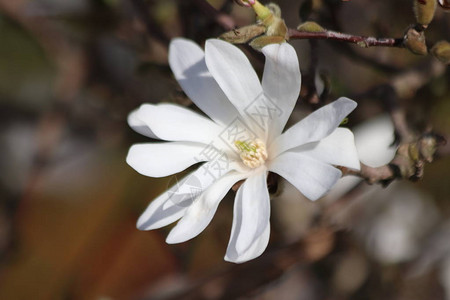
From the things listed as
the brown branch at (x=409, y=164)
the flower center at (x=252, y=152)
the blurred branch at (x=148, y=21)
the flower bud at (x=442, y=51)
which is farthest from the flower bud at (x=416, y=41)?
the blurred branch at (x=148, y=21)

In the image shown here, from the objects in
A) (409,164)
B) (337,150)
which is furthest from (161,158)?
(409,164)

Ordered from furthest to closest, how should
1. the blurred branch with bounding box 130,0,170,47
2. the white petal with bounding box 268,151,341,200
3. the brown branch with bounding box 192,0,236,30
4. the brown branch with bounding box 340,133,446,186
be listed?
the blurred branch with bounding box 130,0,170,47 → the brown branch with bounding box 192,0,236,30 → the brown branch with bounding box 340,133,446,186 → the white petal with bounding box 268,151,341,200

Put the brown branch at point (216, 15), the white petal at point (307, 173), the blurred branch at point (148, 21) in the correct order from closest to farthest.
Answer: the white petal at point (307, 173) → the brown branch at point (216, 15) → the blurred branch at point (148, 21)

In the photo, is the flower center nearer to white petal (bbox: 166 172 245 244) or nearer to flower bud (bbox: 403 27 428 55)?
white petal (bbox: 166 172 245 244)

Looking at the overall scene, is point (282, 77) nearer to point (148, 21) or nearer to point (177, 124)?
point (177, 124)

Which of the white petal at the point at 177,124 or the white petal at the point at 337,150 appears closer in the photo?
the white petal at the point at 337,150

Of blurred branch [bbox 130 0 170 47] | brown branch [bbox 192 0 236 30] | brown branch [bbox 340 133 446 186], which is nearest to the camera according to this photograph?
brown branch [bbox 340 133 446 186]

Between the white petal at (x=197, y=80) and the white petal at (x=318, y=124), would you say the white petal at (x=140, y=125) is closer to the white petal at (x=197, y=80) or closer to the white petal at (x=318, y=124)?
the white petal at (x=197, y=80)

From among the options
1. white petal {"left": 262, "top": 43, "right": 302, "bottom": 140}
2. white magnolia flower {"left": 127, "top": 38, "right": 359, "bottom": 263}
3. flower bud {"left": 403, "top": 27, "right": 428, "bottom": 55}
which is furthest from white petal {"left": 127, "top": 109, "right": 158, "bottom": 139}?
flower bud {"left": 403, "top": 27, "right": 428, "bottom": 55}

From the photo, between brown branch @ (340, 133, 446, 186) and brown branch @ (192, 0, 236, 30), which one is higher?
brown branch @ (192, 0, 236, 30)
